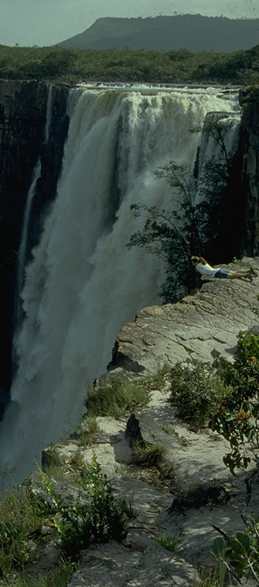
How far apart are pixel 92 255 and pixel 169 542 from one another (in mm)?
15818

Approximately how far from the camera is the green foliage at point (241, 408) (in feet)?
16.2

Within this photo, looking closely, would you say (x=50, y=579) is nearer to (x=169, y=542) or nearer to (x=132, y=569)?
(x=132, y=569)

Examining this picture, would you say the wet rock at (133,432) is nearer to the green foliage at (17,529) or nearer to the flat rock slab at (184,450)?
the flat rock slab at (184,450)

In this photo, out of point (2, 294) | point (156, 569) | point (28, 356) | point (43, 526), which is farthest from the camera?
point (2, 294)

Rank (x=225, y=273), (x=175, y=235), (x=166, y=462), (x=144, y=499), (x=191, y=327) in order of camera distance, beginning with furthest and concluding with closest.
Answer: (x=175, y=235) → (x=225, y=273) → (x=191, y=327) → (x=166, y=462) → (x=144, y=499)

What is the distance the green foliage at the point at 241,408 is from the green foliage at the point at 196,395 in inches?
38.3

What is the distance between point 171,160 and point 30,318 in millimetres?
Answer: 7581

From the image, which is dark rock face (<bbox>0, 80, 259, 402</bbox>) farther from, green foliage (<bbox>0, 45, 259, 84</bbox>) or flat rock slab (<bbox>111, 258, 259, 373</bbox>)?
flat rock slab (<bbox>111, 258, 259, 373</bbox>)

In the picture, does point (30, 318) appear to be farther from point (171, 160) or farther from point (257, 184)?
point (257, 184)

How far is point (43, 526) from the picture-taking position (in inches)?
217

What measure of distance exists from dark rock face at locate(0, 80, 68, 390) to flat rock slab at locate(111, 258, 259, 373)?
17.5 m

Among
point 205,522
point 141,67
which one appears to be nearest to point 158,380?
point 205,522

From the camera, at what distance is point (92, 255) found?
20.6 m

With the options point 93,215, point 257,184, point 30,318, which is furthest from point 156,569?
point 30,318
